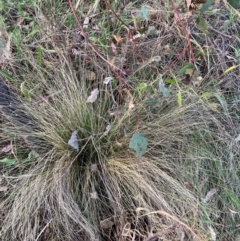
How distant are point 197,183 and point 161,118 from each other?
28 centimetres

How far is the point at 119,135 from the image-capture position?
4.99 feet

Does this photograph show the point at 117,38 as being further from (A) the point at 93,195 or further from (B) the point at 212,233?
(B) the point at 212,233

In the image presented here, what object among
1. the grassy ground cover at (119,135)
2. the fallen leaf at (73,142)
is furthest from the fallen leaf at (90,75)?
the fallen leaf at (73,142)

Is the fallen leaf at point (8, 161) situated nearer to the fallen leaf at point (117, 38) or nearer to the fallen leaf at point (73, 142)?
the fallen leaf at point (73, 142)

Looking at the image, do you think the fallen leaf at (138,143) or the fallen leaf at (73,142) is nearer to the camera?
the fallen leaf at (138,143)

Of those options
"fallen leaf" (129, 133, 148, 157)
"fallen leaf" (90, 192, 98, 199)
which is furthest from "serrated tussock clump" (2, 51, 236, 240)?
"fallen leaf" (129, 133, 148, 157)

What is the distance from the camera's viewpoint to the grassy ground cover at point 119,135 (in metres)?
1.42

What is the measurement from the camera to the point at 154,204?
4.75 feet

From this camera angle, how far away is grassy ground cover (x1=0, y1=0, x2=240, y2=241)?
142cm

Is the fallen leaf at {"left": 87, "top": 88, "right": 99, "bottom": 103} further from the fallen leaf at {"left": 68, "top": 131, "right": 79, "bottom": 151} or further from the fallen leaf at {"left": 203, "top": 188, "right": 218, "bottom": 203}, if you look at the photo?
the fallen leaf at {"left": 203, "top": 188, "right": 218, "bottom": 203}

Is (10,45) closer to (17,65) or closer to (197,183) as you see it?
(17,65)

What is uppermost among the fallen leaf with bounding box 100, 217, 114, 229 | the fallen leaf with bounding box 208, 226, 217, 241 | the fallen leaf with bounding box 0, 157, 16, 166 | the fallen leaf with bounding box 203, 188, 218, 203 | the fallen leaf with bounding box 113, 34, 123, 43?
the fallen leaf with bounding box 113, 34, 123, 43

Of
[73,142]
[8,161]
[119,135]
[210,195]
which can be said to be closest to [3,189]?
[8,161]

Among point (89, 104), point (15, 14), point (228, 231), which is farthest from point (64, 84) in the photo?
point (228, 231)
